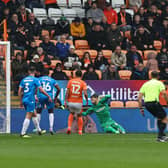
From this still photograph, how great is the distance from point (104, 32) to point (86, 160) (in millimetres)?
18559

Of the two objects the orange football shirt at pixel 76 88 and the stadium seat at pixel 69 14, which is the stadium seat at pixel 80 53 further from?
the orange football shirt at pixel 76 88

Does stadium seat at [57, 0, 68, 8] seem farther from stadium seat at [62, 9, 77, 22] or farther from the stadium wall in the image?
the stadium wall

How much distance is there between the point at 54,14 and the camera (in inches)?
1353

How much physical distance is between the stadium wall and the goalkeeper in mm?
771

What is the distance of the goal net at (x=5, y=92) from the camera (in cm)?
2700

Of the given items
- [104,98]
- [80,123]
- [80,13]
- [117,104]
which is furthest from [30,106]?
[80,13]

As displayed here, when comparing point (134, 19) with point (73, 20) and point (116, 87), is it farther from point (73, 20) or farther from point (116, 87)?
point (116, 87)

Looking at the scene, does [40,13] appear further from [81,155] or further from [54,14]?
[81,155]

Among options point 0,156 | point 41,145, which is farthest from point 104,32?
point 0,156

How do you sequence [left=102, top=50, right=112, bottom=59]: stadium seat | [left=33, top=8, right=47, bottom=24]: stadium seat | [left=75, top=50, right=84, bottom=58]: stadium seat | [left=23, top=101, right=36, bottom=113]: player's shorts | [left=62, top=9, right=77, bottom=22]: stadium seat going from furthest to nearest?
[left=62, top=9, right=77, bottom=22]: stadium seat, [left=33, top=8, right=47, bottom=24]: stadium seat, [left=102, top=50, right=112, bottom=59]: stadium seat, [left=75, top=50, right=84, bottom=58]: stadium seat, [left=23, top=101, right=36, bottom=113]: player's shorts

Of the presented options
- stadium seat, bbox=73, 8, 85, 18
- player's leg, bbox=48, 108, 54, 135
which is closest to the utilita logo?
player's leg, bbox=48, 108, 54, 135

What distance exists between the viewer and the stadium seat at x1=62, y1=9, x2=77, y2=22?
34750mm

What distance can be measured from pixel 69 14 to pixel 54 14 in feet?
2.55

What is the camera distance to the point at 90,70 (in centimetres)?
3027
